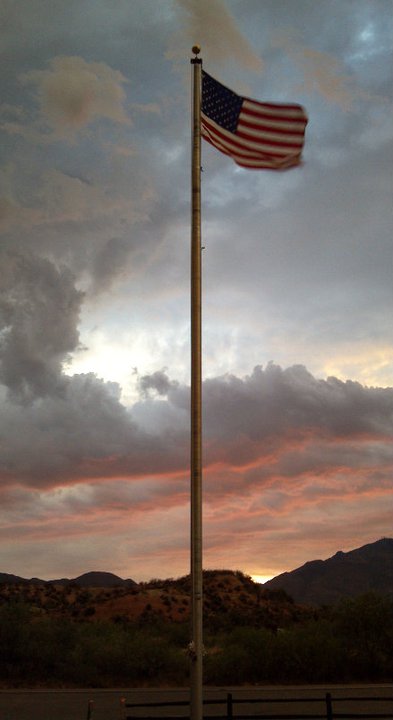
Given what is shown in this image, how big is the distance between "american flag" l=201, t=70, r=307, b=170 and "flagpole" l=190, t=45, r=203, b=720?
49 cm

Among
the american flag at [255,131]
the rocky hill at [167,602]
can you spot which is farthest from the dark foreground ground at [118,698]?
the rocky hill at [167,602]

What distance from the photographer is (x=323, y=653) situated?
107 feet

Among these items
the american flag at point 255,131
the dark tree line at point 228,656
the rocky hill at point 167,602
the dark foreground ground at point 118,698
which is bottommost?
the dark foreground ground at point 118,698

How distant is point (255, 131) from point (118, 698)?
21861 millimetres

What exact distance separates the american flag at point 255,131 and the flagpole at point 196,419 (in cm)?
49

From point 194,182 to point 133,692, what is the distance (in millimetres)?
22635

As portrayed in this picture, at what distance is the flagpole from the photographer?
39.6 feet

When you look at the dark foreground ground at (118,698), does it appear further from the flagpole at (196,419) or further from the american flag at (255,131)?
the american flag at (255,131)

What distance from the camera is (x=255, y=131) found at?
14.5 metres

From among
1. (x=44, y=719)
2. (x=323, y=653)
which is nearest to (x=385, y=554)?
(x=323, y=653)

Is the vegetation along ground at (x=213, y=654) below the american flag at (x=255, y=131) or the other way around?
below

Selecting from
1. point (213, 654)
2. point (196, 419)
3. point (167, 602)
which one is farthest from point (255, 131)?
point (167, 602)

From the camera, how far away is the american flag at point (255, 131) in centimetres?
1448

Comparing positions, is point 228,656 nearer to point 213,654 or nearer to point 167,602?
point 213,654
